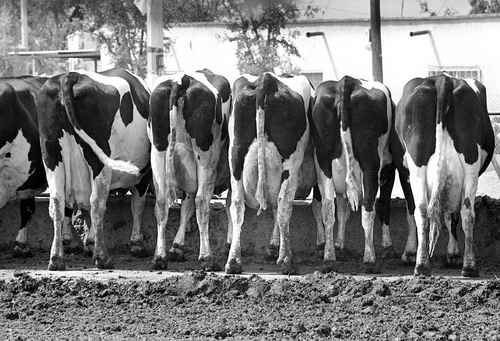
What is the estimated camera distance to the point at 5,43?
55750mm

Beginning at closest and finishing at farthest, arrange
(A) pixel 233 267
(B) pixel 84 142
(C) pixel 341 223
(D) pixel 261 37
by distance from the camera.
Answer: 1. (A) pixel 233 267
2. (B) pixel 84 142
3. (C) pixel 341 223
4. (D) pixel 261 37

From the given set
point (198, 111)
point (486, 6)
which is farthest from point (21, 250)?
point (486, 6)

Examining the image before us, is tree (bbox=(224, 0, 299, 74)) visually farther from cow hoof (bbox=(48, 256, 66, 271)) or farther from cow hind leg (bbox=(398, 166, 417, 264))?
cow hoof (bbox=(48, 256, 66, 271))

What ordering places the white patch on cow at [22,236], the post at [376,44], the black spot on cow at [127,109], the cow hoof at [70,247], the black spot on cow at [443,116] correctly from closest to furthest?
the black spot on cow at [443,116] < the black spot on cow at [127,109] < the white patch on cow at [22,236] < the cow hoof at [70,247] < the post at [376,44]

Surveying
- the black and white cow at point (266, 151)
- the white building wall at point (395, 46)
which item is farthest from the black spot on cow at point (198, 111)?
the white building wall at point (395, 46)

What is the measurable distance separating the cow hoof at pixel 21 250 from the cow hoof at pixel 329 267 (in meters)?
4.45

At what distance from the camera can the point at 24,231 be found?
58.2 feet

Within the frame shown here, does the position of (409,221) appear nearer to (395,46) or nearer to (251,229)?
(251,229)

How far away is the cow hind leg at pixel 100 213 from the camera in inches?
645

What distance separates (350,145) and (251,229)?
2359 mm

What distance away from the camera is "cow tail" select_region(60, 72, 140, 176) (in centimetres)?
1616

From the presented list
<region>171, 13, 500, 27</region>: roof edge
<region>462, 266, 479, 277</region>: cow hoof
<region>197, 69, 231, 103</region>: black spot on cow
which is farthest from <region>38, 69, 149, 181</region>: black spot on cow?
<region>171, 13, 500, 27</region>: roof edge

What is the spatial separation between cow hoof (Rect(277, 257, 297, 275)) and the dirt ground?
0.42ft

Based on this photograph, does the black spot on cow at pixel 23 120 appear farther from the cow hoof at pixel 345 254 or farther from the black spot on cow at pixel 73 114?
the cow hoof at pixel 345 254
